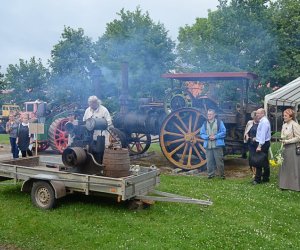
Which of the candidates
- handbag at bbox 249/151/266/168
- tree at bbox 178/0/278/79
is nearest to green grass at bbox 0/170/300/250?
handbag at bbox 249/151/266/168

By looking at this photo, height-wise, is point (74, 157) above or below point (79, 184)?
above

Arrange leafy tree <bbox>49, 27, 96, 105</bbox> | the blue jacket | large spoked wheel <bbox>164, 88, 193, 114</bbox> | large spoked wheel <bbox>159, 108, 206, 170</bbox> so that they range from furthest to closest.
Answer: leafy tree <bbox>49, 27, 96, 105</bbox>, large spoked wheel <bbox>164, 88, 193, 114</bbox>, large spoked wheel <bbox>159, 108, 206, 170</bbox>, the blue jacket

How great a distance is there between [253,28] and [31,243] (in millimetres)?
12083

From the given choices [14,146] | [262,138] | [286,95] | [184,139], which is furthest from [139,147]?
[262,138]

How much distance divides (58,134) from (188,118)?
16.6 ft

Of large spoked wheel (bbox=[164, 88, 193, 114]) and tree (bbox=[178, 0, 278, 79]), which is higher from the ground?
tree (bbox=[178, 0, 278, 79])

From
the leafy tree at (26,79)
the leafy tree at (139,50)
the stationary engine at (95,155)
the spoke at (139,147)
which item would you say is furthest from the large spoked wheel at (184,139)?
the leafy tree at (26,79)

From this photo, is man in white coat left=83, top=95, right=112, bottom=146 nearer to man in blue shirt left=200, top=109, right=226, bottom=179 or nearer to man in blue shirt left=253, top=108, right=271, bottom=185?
man in blue shirt left=200, top=109, right=226, bottom=179

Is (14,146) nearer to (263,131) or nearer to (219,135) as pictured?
(219,135)

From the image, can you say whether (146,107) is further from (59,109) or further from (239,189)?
(59,109)

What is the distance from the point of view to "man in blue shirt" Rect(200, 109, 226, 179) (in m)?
8.32

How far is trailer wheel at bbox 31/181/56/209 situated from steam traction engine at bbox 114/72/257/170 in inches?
166

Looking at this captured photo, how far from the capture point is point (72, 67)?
16781 mm

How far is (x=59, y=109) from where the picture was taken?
46.8ft
